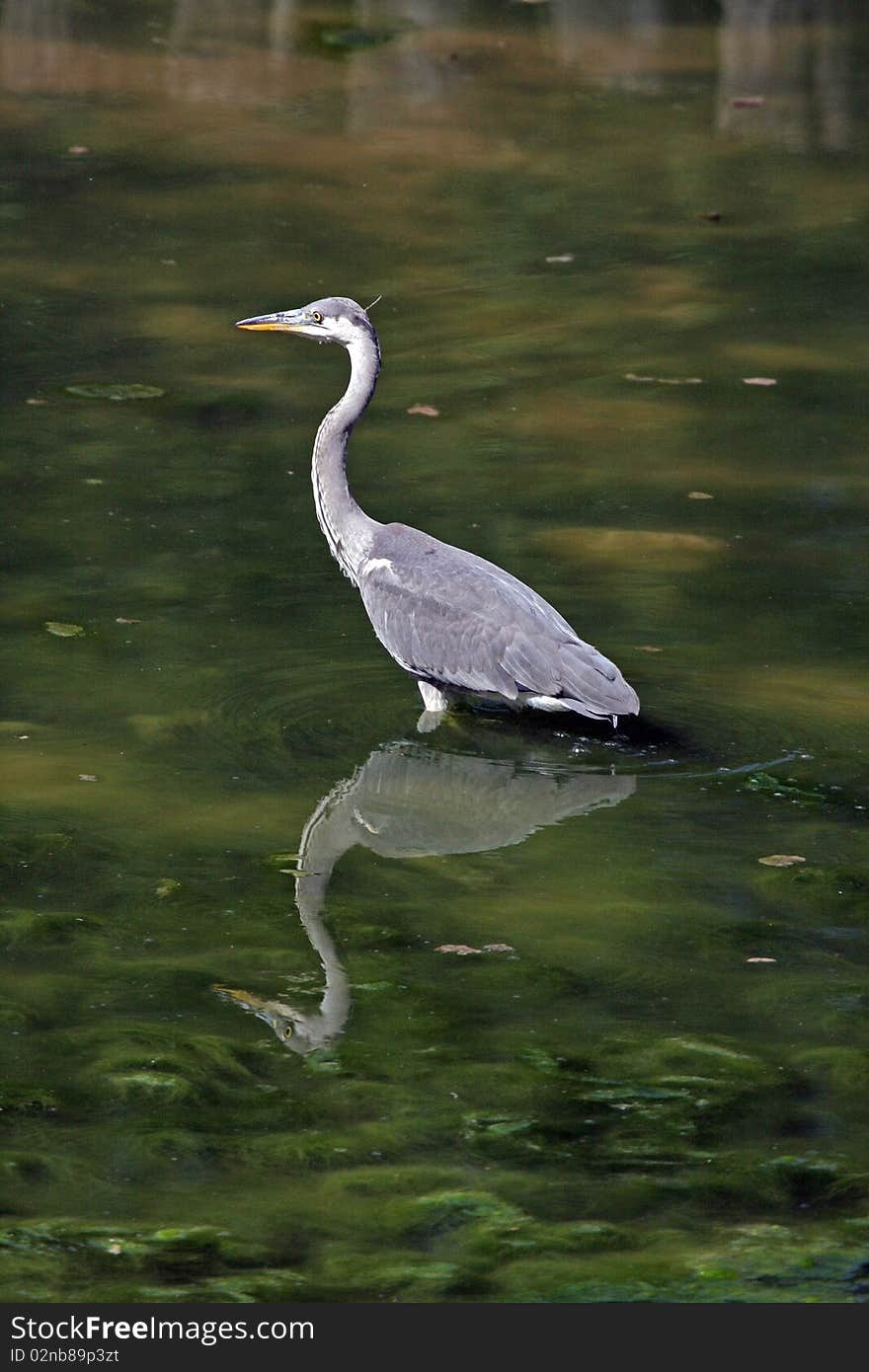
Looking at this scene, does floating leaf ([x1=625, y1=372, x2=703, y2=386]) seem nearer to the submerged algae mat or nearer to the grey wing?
the grey wing

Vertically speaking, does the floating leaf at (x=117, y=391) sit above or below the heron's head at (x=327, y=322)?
below

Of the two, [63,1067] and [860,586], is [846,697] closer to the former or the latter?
[860,586]

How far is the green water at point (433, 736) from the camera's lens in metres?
5.05

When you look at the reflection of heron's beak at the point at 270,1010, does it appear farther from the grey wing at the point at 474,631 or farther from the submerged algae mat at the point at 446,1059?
the grey wing at the point at 474,631

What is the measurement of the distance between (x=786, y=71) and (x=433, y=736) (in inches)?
494

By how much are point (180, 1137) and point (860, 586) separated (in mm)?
5150

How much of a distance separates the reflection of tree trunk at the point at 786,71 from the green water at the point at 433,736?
26 centimetres

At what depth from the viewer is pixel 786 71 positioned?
1902cm

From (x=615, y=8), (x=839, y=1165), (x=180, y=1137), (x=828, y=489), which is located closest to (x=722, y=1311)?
(x=839, y=1165)

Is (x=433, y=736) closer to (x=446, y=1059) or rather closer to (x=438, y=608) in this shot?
(x=438, y=608)

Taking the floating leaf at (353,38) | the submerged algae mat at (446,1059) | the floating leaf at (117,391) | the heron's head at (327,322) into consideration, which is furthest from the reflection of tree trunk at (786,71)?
the submerged algae mat at (446,1059)

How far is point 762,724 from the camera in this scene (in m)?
8.02

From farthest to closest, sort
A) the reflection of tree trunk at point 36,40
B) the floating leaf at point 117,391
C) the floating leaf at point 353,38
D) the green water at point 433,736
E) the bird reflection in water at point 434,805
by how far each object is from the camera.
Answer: the floating leaf at point 353,38
the reflection of tree trunk at point 36,40
the floating leaf at point 117,391
the bird reflection in water at point 434,805
the green water at point 433,736

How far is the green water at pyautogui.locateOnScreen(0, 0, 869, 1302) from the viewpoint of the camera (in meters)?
A: 5.05
